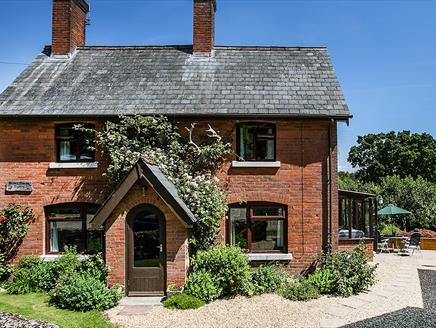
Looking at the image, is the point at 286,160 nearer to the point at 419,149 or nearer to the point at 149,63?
the point at 149,63

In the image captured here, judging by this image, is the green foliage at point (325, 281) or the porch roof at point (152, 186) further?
the green foliage at point (325, 281)

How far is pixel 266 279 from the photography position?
1243cm

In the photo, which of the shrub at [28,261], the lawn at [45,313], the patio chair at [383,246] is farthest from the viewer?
the patio chair at [383,246]

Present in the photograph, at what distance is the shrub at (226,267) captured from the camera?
11.7m

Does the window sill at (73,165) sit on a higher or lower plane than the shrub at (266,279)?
higher

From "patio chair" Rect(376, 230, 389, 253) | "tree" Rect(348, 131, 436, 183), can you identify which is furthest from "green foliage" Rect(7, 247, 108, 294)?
"tree" Rect(348, 131, 436, 183)

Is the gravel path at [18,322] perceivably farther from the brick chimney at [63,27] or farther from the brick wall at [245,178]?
the brick chimney at [63,27]

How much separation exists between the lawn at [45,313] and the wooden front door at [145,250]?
5.77 feet

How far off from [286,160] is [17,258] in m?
9.60

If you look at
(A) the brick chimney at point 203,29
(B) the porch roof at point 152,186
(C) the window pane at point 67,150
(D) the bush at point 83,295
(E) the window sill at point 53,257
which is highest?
(A) the brick chimney at point 203,29

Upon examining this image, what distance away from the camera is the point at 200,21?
16.9 metres

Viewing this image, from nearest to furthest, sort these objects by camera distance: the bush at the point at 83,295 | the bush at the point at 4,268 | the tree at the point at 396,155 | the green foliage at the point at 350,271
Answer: the bush at the point at 83,295 → the green foliage at the point at 350,271 → the bush at the point at 4,268 → the tree at the point at 396,155

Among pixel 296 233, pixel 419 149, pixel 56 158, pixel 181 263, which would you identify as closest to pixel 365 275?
pixel 296 233

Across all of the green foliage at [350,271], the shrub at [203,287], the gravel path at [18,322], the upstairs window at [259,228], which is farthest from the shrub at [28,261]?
the green foliage at [350,271]
